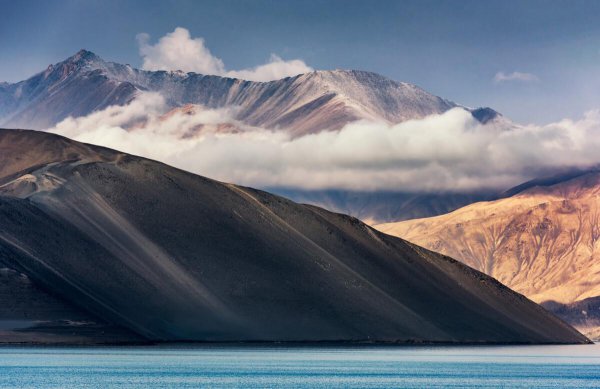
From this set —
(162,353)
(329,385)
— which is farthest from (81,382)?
(162,353)

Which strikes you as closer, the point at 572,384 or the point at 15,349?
the point at 572,384

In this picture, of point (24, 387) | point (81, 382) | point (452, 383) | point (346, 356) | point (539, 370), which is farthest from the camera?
point (346, 356)

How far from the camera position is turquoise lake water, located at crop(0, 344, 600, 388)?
119938mm

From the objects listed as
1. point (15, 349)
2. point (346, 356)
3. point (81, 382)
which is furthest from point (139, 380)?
point (346, 356)

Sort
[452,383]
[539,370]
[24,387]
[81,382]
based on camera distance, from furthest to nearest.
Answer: [539,370] < [452,383] < [81,382] < [24,387]

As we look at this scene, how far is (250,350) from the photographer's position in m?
195

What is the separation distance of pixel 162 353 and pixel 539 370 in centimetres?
5466

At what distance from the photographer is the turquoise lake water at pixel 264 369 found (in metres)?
120

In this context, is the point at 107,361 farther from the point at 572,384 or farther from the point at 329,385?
the point at 572,384

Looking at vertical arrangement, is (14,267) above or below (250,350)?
above

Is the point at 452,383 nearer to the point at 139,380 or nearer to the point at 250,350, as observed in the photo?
the point at 139,380

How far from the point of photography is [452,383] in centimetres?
12900

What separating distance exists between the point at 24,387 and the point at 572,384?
200 feet

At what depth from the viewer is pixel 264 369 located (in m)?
143
